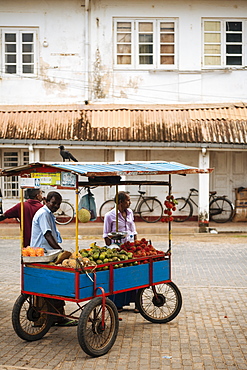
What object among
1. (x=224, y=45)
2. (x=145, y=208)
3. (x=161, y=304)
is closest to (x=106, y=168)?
(x=161, y=304)

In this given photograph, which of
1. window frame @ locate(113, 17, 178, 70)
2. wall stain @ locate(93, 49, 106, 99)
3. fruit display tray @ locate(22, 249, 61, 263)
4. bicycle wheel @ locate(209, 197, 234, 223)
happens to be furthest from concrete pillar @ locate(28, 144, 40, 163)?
fruit display tray @ locate(22, 249, 61, 263)

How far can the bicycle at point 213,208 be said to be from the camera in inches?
838

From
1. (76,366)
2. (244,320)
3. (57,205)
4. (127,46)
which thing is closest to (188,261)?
(244,320)

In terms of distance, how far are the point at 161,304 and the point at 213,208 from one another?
13.1 metres

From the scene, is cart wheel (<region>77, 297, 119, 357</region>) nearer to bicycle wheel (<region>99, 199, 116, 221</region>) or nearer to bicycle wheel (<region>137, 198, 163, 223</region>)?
bicycle wheel (<region>99, 199, 116, 221</region>)

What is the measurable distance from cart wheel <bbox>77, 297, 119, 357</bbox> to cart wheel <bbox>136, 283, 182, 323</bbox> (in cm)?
117

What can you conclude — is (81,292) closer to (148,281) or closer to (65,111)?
(148,281)

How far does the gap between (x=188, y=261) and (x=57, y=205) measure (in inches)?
273

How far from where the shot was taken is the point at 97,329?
7.19m

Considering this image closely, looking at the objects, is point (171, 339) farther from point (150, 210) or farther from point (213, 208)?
point (213, 208)

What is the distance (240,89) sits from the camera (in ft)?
69.7

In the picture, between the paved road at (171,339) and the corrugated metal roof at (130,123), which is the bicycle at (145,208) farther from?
the paved road at (171,339)

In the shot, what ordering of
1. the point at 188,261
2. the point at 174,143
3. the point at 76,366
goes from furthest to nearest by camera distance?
the point at 174,143
the point at 188,261
the point at 76,366

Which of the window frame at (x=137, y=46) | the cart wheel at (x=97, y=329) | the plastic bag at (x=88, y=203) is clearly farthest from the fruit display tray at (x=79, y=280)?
the window frame at (x=137, y=46)
